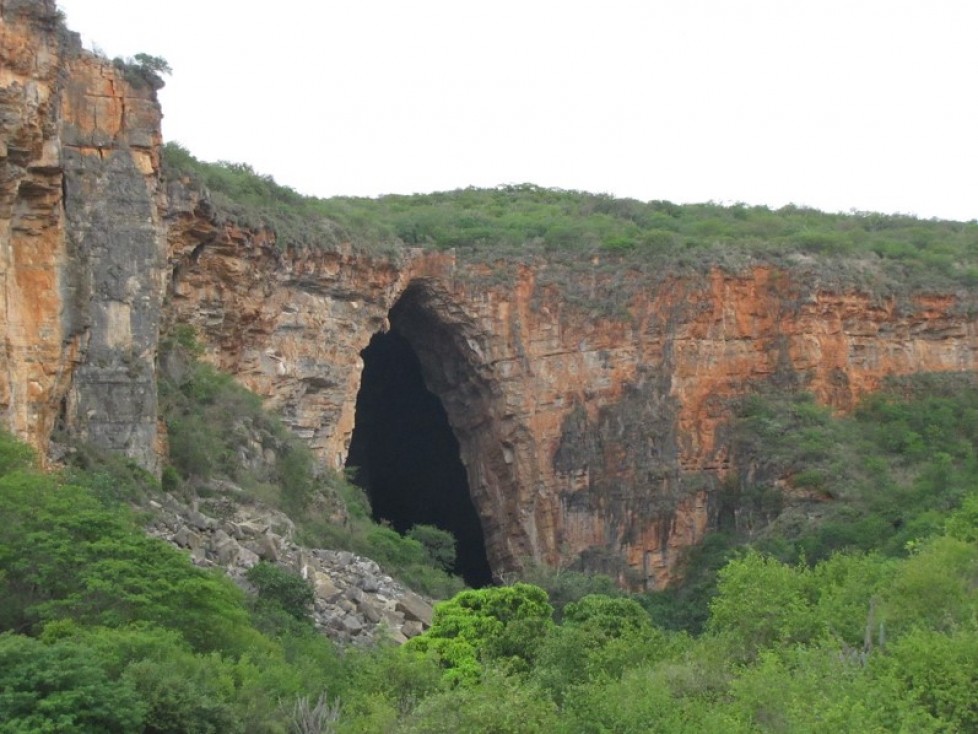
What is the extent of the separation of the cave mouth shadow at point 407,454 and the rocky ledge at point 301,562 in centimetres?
1723

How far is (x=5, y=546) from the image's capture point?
27.2 meters

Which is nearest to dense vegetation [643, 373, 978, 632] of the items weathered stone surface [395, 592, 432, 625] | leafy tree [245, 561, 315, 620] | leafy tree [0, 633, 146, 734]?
weathered stone surface [395, 592, 432, 625]

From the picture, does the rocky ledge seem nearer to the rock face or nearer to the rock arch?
the rock face

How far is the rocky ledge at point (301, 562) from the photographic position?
34.2 m

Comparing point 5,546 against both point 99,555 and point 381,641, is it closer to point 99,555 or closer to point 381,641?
point 99,555

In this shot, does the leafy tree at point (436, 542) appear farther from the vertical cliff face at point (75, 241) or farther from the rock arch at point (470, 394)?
the vertical cliff face at point (75, 241)

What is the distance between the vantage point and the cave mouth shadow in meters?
57.6

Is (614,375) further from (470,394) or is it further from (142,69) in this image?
(142,69)

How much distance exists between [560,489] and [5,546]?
26651mm

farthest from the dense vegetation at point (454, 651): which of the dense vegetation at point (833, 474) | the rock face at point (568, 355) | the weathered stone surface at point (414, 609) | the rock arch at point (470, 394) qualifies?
the rock arch at point (470, 394)

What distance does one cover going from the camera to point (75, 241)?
114 ft

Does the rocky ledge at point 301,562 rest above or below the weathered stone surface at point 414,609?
above

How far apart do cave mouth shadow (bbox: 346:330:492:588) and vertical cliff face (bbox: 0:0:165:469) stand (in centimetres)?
2024

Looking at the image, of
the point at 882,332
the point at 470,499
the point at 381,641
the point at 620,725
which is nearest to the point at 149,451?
the point at 381,641
